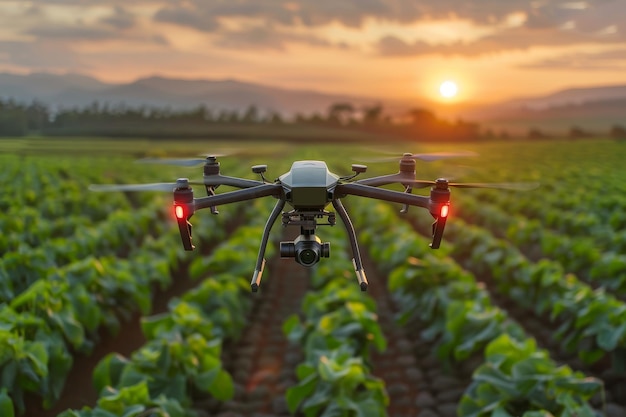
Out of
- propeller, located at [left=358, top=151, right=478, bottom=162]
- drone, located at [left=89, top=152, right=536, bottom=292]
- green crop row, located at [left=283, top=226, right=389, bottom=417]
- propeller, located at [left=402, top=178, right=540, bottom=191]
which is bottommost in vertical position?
green crop row, located at [left=283, top=226, right=389, bottom=417]

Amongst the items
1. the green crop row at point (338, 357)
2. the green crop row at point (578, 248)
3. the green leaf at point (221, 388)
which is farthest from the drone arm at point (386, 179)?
the green crop row at point (578, 248)

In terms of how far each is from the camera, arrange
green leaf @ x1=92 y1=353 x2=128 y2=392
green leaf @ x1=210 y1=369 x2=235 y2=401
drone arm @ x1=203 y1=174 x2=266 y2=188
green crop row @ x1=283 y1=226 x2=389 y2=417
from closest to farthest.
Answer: drone arm @ x1=203 y1=174 x2=266 y2=188, green crop row @ x1=283 y1=226 x2=389 y2=417, green leaf @ x1=92 y1=353 x2=128 y2=392, green leaf @ x1=210 y1=369 x2=235 y2=401

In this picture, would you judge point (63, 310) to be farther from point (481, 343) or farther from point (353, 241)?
point (353, 241)

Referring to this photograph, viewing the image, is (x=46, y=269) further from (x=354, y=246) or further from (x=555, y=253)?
(x=555, y=253)

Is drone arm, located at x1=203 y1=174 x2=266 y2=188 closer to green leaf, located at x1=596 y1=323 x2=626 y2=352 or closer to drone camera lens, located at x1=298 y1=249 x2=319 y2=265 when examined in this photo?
drone camera lens, located at x1=298 y1=249 x2=319 y2=265

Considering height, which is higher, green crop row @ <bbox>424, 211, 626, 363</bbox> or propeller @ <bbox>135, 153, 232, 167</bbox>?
propeller @ <bbox>135, 153, 232, 167</bbox>

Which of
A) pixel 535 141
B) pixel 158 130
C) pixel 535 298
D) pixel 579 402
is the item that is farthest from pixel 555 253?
pixel 535 141

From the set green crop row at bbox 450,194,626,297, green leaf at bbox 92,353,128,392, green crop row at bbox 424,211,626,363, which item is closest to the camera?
green leaf at bbox 92,353,128,392

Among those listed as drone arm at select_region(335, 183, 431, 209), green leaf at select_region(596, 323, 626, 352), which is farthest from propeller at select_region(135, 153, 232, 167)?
green leaf at select_region(596, 323, 626, 352)

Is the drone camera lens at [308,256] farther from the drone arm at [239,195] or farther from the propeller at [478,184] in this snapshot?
the propeller at [478,184]
